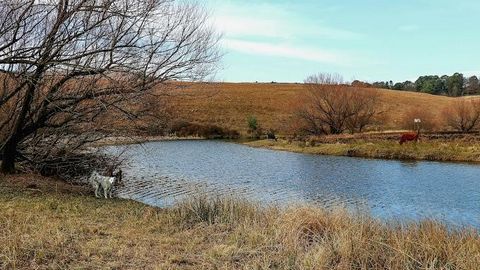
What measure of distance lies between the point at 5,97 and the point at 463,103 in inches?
1777

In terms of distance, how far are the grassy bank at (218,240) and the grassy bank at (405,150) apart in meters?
24.4

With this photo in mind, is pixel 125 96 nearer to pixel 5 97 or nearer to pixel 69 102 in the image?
pixel 69 102

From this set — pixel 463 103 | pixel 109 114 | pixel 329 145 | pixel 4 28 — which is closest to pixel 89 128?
pixel 109 114

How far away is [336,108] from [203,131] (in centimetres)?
1792

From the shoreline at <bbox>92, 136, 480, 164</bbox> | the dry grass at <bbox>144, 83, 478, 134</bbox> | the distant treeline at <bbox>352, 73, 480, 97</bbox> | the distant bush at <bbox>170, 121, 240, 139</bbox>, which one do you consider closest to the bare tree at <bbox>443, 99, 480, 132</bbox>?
the dry grass at <bbox>144, 83, 478, 134</bbox>

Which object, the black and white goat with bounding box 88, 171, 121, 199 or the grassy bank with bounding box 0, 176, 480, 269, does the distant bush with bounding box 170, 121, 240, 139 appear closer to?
the black and white goat with bounding box 88, 171, 121, 199

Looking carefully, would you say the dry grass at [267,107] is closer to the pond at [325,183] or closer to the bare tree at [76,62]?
the pond at [325,183]

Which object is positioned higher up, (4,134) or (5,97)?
(5,97)

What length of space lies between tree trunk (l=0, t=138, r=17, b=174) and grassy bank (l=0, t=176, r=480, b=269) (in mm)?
4375

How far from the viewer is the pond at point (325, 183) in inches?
597

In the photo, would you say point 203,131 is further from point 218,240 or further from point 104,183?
point 218,240

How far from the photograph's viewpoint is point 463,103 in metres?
48.8

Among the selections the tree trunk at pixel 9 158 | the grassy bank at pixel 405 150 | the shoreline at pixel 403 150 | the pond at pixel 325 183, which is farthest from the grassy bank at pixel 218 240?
the grassy bank at pixel 405 150

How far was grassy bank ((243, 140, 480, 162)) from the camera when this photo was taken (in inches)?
1229
